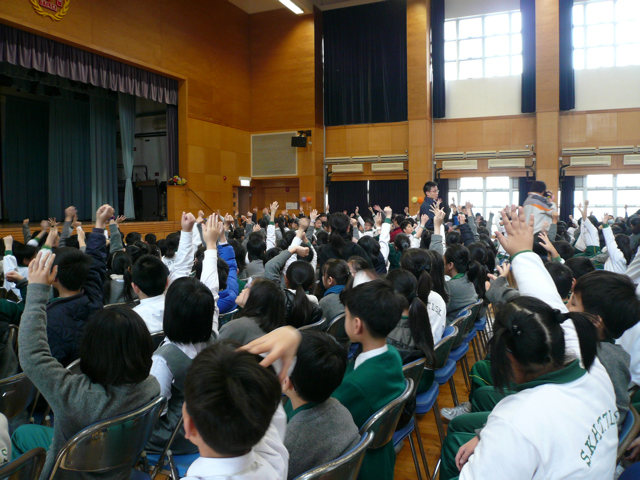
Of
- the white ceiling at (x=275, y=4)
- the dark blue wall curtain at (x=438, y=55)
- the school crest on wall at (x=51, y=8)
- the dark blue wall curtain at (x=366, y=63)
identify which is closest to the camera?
the school crest on wall at (x=51, y=8)

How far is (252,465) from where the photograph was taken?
1.07 m

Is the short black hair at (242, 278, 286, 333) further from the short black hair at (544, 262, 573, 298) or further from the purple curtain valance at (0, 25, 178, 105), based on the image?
the purple curtain valance at (0, 25, 178, 105)

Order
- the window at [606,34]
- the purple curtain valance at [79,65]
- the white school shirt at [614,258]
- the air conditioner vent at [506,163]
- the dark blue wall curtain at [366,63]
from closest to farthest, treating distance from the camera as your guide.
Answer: the white school shirt at [614,258], the purple curtain valance at [79,65], the window at [606,34], the air conditioner vent at [506,163], the dark blue wall curtain at [366,63]

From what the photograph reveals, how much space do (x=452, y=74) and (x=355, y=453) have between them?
14502 mm

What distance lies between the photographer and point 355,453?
4.40 feet

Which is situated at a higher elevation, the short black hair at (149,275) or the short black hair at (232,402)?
the short black hair at (149,275)

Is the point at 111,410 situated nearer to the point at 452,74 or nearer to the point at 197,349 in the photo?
the point at 197,349

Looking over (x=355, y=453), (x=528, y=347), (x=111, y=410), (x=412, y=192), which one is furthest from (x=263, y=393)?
(x=412, y=192)

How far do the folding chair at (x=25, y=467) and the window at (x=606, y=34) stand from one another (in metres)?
15.2

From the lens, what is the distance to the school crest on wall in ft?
29.0

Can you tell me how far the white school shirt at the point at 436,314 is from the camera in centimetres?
295

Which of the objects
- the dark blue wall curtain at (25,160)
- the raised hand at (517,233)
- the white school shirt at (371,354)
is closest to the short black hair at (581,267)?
the raised hand at (517,233)

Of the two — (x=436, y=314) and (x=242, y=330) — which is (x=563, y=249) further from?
(x=242, y=330)

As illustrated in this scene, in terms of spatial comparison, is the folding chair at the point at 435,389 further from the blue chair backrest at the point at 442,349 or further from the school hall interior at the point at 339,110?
the school hall interior at the point at 339,110
